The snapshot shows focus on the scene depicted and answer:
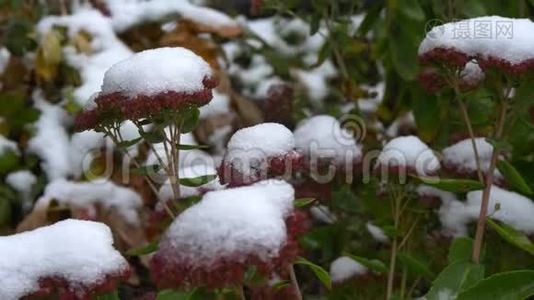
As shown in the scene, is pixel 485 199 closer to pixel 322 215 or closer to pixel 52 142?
pixel 322 215

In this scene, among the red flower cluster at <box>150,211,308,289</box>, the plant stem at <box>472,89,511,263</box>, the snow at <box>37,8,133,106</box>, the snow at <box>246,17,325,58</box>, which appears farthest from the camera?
the snow at <box>246,17,325,58</box>

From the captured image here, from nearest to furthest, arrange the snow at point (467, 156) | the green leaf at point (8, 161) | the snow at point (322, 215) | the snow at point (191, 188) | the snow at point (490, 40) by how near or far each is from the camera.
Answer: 1. the snow at point (490, 40)
2. the snow at point (191, 188)
3. the snow at point (467, 156)
4. the snow at point (322, 215)
5. the green leaf at point (8, 161)

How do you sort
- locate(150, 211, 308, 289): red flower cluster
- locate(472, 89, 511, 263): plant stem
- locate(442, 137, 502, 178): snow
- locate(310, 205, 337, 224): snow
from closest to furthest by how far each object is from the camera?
locate(150, 211, 308, 289): red flower cluster → locate(472, 89, 511, 263): plant stem → locate(442, 137, 502, 178): snow → locate(310, 205, 337, 224): snow

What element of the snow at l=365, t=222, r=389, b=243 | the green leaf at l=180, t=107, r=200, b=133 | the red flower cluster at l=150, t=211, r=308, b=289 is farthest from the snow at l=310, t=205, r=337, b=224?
the red flower cluster at l=150, t=211, r=308, b=289

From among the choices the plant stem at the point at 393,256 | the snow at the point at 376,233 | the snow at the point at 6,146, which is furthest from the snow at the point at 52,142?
the plant stem at the point at 393,256

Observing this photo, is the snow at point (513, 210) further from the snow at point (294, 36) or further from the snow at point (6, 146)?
the snow at point (294, 36)

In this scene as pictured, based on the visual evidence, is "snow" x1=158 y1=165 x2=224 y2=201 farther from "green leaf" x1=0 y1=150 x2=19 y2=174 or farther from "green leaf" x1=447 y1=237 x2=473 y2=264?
"green leaf" x1=0 y1=150 x2=19 y2=174
